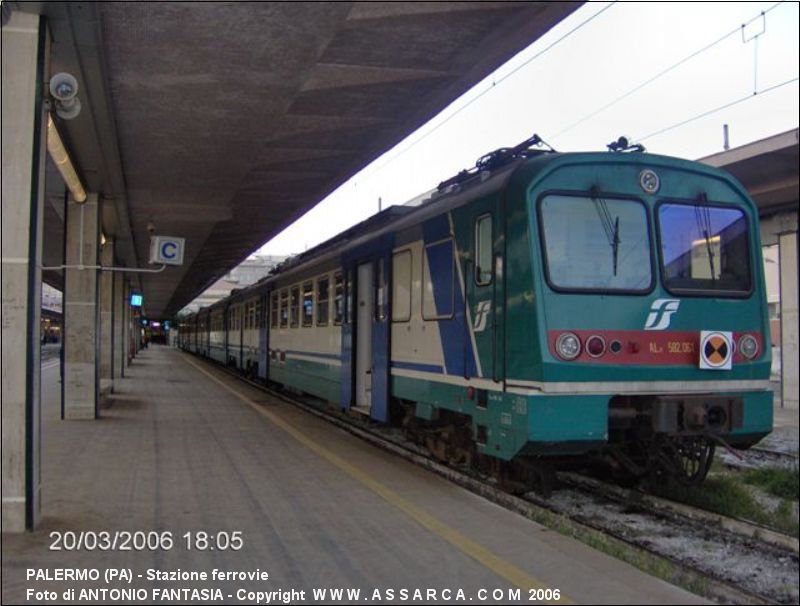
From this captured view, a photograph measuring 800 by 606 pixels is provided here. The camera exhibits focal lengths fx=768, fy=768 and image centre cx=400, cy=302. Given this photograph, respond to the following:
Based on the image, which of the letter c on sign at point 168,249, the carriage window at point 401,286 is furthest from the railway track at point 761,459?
the letter c on sign at point 168,249

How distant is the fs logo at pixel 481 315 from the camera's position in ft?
23.3

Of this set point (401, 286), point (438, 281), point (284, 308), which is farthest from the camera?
point (284, 308)

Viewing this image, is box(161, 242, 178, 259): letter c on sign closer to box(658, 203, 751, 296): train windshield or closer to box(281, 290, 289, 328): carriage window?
box(281, 290, 289, 328): carriage window

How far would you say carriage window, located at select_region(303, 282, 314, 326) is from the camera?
47.3 feet

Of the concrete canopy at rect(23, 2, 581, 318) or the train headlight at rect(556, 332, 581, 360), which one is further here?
the concrete canopy at rect(23, 2, 581, 318)

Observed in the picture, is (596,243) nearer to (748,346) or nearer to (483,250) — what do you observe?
(483,250)

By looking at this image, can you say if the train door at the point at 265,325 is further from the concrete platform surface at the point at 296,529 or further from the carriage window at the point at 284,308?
the concrete platform surface at the point at 296,529

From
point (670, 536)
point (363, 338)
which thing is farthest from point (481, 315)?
point (363, 338)

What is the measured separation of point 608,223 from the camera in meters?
6.66

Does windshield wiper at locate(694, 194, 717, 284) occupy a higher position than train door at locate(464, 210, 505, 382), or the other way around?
windshield wiper at locate(694, 194, 717, 284)

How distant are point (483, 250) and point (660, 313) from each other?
5.56 ft

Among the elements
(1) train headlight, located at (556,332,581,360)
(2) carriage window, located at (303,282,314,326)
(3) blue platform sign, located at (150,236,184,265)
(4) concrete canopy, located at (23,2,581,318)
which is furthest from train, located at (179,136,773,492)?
(2) carriage window, located at (303,282,314,326)

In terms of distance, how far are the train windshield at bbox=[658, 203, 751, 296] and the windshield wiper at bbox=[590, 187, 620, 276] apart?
46cm

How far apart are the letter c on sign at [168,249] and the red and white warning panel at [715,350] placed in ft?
26.7
